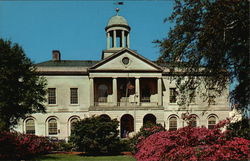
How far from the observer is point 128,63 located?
36594mm

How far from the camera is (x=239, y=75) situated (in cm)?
1416

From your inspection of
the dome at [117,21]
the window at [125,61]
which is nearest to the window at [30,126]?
the window at [125,61]

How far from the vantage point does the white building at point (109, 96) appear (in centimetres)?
3569

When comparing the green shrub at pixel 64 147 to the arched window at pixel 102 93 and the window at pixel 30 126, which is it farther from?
the arched window at pixel 102 93

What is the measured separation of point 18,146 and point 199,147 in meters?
10.7

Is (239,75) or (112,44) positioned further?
(112,44)

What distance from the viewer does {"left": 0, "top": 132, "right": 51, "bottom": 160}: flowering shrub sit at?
48.2 ft

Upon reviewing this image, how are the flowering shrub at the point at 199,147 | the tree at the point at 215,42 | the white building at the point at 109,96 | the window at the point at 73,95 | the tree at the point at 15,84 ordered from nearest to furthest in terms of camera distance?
1. the flowering shrub at the point at 199,147
2. the tree at the point at 215,42
3. the tree at the point at 15,84
4. the white building at the point at 109,96
5. the window at the point at 73,95

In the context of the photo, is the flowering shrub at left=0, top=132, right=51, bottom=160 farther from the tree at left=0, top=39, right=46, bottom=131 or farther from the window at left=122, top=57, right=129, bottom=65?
the window at left=122, top=57, right=129, bottom=65

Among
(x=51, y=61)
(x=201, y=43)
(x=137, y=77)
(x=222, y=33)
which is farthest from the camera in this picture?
(x=51, y=61)

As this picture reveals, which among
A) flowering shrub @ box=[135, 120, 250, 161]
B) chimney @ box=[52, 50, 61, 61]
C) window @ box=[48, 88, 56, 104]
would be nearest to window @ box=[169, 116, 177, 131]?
window @ box=[48, 88, 56, 104]

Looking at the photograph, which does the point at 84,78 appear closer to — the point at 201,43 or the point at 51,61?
the point at 51,61

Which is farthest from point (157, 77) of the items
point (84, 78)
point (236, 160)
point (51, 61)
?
point (236, 160)

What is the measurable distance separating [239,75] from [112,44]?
31.4m
